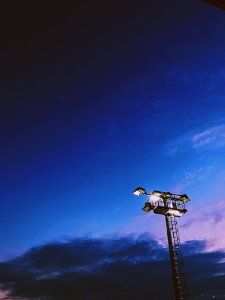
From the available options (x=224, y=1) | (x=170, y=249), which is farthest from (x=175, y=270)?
(x=224, y=1)

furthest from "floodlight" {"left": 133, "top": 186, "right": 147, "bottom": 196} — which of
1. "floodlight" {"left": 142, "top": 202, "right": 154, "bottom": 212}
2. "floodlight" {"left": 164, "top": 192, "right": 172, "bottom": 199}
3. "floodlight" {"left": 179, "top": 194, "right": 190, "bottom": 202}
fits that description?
"floodlight" {"left": 179, "top": 194, "right": 190, "bottom": 202}

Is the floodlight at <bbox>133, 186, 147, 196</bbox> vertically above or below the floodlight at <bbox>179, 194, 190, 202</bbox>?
above

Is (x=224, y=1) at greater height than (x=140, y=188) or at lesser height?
lesser

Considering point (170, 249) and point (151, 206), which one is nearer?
point (170, 249)

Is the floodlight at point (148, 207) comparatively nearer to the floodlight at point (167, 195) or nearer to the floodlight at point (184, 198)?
the floodlight at point (167, 195)

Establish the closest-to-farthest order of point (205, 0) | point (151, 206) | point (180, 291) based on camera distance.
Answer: point (205, 0) → point (180, 291) → point (151, 206)

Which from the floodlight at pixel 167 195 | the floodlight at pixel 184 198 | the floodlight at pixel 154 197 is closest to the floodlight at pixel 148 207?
the floodlight at pixel 154 197

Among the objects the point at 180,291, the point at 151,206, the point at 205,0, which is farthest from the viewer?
the point at 151,206

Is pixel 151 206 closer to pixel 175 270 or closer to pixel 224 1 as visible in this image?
pixel 175 270

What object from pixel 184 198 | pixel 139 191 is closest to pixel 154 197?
pixel 139 191

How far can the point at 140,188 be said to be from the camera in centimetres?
1252

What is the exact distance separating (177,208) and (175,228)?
843 mm

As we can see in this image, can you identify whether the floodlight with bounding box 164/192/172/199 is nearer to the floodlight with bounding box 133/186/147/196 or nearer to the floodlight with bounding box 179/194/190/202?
the floodlight with bounding box 179/194/190/202

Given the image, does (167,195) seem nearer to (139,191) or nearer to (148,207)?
(148,207)
